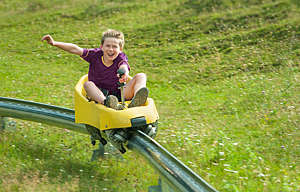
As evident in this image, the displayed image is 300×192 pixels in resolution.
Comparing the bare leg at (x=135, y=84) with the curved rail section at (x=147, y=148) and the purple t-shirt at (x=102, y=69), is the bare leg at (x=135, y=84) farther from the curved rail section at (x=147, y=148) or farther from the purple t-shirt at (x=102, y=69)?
the curved rail section at (x=147, y=148)

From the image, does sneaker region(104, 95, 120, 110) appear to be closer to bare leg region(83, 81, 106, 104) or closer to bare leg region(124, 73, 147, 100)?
bare leg region(83, 81, 106, 104)

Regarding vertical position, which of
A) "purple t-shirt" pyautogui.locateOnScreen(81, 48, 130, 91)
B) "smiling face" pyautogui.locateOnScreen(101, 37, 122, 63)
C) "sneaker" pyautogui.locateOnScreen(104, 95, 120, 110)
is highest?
"smiling face" pyautogui.locateOnScreen(101, 37, 122, 63)

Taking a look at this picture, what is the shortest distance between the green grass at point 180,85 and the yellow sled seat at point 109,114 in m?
0.52

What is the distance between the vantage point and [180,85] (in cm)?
1059

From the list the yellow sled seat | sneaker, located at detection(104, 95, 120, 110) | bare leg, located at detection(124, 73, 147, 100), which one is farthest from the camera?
bare leg, located at detection(124, 73, 147, 100)

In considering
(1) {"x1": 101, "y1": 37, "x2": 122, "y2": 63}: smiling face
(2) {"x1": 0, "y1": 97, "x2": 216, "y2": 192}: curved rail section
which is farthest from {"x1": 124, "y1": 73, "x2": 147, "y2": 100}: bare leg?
(2) {"x1": 0, "y1": 97, "x2": 216, "y2": 192}: curved rail section

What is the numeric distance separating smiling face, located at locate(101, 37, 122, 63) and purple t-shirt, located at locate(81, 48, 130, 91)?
0.10 meters

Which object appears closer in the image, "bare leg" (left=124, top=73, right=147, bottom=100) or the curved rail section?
the curved rail section

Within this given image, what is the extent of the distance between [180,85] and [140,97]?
18.9ft

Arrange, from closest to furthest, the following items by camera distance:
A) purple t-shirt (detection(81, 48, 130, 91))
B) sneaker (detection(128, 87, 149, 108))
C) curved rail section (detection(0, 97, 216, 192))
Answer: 1. curved rail section (detection(0, 97, 216, 192))
2. sneaker (detection(128, 87, 149, 108))
3. purple t-shirt (detection(81, 48, 130, 91))

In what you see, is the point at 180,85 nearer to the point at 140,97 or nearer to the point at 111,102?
the point at 140,97

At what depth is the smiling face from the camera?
5.33 metres

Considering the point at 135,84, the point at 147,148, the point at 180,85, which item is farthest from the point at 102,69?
the point at 180,85

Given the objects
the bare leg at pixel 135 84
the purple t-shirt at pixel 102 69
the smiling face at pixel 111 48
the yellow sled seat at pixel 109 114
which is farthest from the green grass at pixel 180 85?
the smiling face at pixel 111 48
